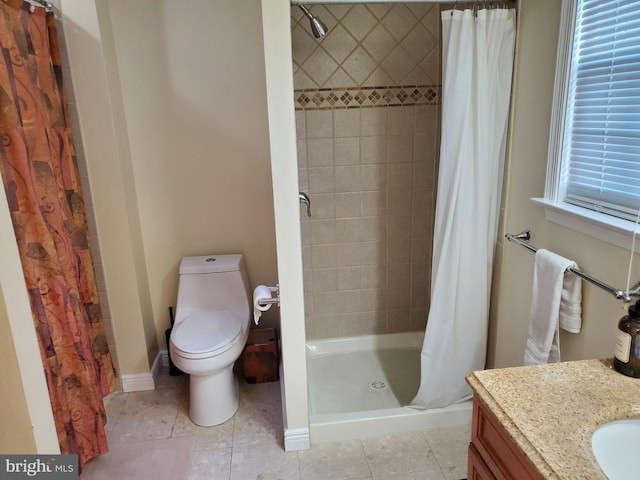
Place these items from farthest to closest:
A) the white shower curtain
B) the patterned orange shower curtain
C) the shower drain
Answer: the shower drain
the white shower curtain
the patterned orange shower curtain

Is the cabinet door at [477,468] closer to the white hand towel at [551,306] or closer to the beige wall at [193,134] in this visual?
the white hand towel at [551,306]

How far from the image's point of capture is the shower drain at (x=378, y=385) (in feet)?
8.26

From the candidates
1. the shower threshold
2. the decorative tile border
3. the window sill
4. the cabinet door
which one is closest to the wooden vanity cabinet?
the cabinet door

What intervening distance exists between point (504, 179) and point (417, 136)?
695mm

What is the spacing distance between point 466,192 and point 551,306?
626 mm

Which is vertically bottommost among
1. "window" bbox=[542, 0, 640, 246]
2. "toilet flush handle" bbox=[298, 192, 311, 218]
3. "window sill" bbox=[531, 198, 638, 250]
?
"toilet flush handle" bbox=[298, 192, 311, 218]

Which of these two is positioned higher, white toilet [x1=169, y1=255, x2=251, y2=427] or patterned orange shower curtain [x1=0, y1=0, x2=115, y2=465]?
Answer: patterned orange shower curtain [x1=0, y1=0, x2=115, y2=465]

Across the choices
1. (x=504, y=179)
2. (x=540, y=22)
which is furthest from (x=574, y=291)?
(x=540, y=22)

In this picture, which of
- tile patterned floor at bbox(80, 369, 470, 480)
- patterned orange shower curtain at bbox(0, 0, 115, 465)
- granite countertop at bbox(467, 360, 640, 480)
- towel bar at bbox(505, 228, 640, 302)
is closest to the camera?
granite countertop at bbox(467, 360, 640, 480)

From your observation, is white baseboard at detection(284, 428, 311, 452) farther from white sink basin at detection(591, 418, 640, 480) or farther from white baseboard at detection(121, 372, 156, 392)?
white sink basin at detection(591, 418, 640, 480)

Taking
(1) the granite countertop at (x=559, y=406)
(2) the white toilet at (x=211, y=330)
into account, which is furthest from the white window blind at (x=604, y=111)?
(2) the white toilet at (x=211, y=330)

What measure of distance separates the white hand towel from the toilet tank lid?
1562 millimetres

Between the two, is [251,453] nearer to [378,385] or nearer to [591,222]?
[378,385]

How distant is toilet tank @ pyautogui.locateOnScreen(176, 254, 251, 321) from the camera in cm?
254
